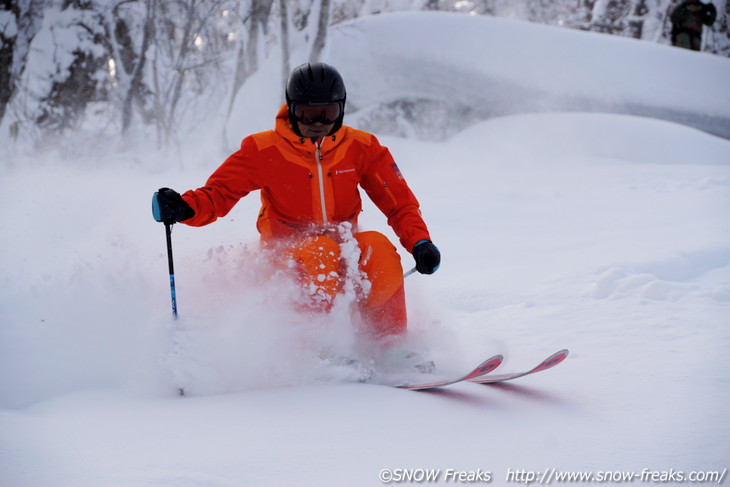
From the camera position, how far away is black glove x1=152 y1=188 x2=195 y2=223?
2574 mm

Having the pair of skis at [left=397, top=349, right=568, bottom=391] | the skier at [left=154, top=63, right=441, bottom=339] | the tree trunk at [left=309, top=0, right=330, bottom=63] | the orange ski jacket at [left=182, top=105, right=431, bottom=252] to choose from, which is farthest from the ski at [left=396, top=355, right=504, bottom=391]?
the tree trunk at [left=309, top=0, right=330, bottom=63]

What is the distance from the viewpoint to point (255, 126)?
11656 mm

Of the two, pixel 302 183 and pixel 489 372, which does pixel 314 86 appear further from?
pixel 489 372

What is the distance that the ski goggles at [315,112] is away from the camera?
2.70m

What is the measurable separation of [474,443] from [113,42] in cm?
1296

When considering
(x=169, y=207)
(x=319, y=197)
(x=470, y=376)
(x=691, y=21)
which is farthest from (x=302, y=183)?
(x=691, y=21)

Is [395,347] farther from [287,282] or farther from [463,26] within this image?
[463,26]

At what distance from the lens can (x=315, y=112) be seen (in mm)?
2705

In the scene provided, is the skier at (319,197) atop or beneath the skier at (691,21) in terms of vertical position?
beneath

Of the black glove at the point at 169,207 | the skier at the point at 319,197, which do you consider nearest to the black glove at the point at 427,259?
the skier at the point at 319,197

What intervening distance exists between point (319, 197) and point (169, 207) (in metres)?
0.68

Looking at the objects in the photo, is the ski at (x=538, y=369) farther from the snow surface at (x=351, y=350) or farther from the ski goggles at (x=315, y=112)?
the ski goggles at (x=315, y=112)

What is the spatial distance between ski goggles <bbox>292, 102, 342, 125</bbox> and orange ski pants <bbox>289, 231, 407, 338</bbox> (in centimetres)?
53

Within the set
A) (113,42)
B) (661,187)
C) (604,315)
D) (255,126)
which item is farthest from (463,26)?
(604,315)
